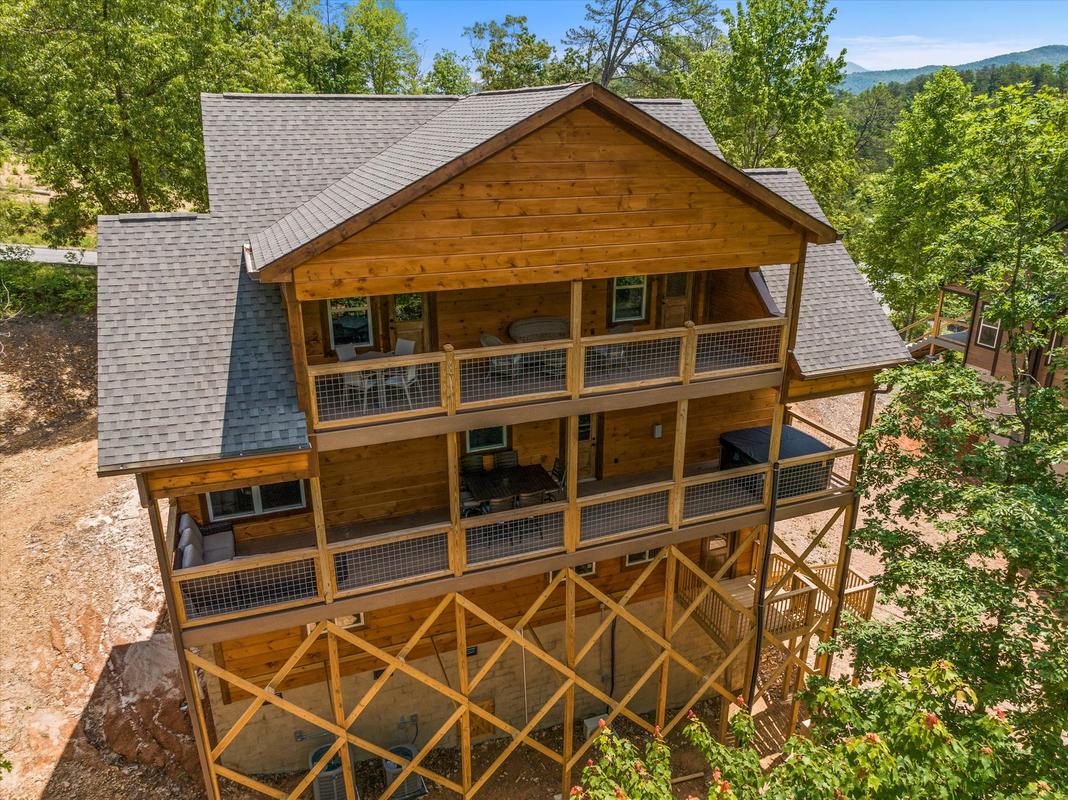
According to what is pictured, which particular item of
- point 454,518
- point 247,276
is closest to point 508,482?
point 454,518

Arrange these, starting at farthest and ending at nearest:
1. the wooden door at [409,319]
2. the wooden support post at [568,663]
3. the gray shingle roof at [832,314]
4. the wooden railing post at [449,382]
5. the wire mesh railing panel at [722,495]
Answer: the wire mesh railing panel at [722,495] → the gray shingle roof at [832,314] → the wooden support post at [568,663] → the wooden door at [409,319] → the wooden railing post at [449,382]

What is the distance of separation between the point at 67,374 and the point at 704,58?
3361 cm

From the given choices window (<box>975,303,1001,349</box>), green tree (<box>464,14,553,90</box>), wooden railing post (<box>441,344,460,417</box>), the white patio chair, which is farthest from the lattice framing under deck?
green tree (<box>464,14,553,90</box>)

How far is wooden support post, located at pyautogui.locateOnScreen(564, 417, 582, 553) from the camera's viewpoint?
41.5ft

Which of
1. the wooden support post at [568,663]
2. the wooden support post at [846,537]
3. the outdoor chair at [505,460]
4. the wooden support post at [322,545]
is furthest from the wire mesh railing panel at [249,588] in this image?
the wooden support post at [846,537]

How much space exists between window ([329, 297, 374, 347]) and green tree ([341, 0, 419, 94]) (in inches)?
1399

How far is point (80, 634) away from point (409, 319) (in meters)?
11.3

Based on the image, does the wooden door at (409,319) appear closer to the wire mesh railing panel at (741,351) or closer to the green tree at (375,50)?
the wire mesh railing panel at (741,351)

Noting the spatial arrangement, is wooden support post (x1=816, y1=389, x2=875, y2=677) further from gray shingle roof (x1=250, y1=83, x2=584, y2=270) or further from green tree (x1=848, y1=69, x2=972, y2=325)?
green tree (x1=848, y1=69, x2=972, y2=325)

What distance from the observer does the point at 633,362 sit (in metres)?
13.5

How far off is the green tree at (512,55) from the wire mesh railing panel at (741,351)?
116ft

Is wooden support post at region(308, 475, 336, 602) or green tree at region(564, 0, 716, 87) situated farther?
green tree at region(564, 0, 716, 87)

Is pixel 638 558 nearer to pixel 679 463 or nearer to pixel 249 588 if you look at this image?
pixel 679 463

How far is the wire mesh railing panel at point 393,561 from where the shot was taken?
12.3 meters
